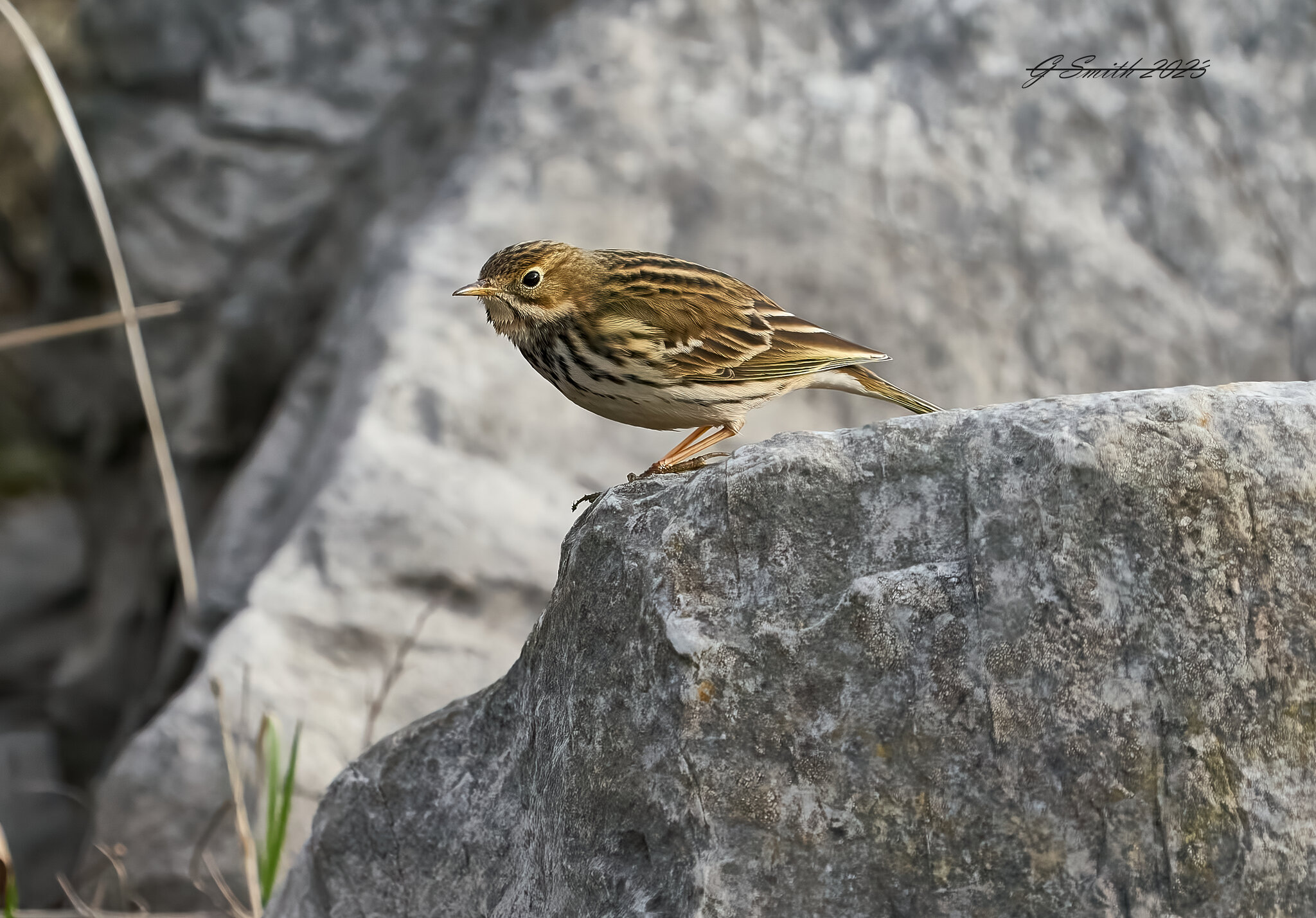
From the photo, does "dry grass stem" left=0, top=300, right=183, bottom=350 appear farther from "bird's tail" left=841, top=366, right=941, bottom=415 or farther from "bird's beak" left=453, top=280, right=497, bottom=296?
"bird's tail" left=841, top=366, right=941, bottom=415

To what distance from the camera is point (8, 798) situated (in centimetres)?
735

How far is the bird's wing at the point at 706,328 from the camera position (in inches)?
149

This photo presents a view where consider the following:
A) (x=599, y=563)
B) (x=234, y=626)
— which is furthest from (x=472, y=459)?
(x=599, y=563)

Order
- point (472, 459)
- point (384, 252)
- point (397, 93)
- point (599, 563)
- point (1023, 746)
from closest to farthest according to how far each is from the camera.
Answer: point (1023, 746) → point (599, 563) → point (472, 459) → point (384, 252) → point (397, 93)

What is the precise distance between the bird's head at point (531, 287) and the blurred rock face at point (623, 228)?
168 centimetres

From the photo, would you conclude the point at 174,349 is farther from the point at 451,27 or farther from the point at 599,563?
the point at 599,563

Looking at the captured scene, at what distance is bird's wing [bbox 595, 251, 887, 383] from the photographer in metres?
3.78

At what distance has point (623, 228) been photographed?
6.20 metres

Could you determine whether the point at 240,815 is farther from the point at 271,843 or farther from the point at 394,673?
the point at 394,673

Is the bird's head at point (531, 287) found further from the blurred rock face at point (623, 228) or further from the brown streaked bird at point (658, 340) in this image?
the blurred rock face at point (623, 228)

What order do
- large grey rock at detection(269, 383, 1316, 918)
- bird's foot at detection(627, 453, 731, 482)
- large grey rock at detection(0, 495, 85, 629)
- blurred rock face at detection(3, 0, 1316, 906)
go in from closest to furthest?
large grey rock at detection(269, 383, 1316, 918)
bird's foot at detection(627, 453, 731, 482)
blurred rock face at detection(3, 0, 1316, 906)
large grey rock at detection(0, 495, 85, 629)

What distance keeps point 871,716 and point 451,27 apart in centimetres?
603

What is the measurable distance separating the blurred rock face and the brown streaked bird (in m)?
1.74

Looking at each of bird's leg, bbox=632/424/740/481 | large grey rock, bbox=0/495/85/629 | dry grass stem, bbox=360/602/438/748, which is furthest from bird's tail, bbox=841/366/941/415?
large grey rock, bbox=0/495/85/629
